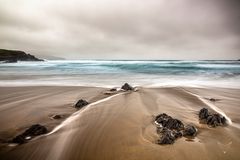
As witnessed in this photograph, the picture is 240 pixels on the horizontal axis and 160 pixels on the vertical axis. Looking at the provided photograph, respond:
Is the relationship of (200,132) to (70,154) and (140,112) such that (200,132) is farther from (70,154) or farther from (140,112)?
(70,154)

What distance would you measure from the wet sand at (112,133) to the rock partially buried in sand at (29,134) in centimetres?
15

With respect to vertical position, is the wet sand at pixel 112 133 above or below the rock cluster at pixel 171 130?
below

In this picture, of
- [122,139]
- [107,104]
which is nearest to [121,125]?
[122,139]

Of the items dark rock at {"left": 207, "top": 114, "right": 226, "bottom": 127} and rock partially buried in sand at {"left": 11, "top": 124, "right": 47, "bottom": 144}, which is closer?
rock partially buried in sand at {"left": 11, "top": 124, "right": 47, "bottom": 144}

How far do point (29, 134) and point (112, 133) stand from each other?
1631mm

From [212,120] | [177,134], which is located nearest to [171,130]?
[177,134]

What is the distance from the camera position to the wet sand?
3.07m

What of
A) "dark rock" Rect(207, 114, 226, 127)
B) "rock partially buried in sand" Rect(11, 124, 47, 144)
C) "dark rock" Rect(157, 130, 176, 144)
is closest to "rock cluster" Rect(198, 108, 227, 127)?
"dark rock" Rect(207, 114, 226, 127)

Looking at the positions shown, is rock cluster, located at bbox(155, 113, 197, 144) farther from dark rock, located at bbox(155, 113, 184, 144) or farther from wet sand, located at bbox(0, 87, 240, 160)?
wet sand, located at bbox(0, 87, 240, 160)

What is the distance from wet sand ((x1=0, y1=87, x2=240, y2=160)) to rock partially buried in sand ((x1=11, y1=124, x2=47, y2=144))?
145mm

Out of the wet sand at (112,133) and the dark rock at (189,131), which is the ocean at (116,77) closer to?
the wet sand at (112,133)

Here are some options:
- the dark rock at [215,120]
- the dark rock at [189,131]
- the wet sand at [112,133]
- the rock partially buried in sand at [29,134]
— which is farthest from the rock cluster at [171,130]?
the rock partially buried in sand at [29,134]

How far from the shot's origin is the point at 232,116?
4.86 metres

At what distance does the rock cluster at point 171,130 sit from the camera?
11.1 ft
